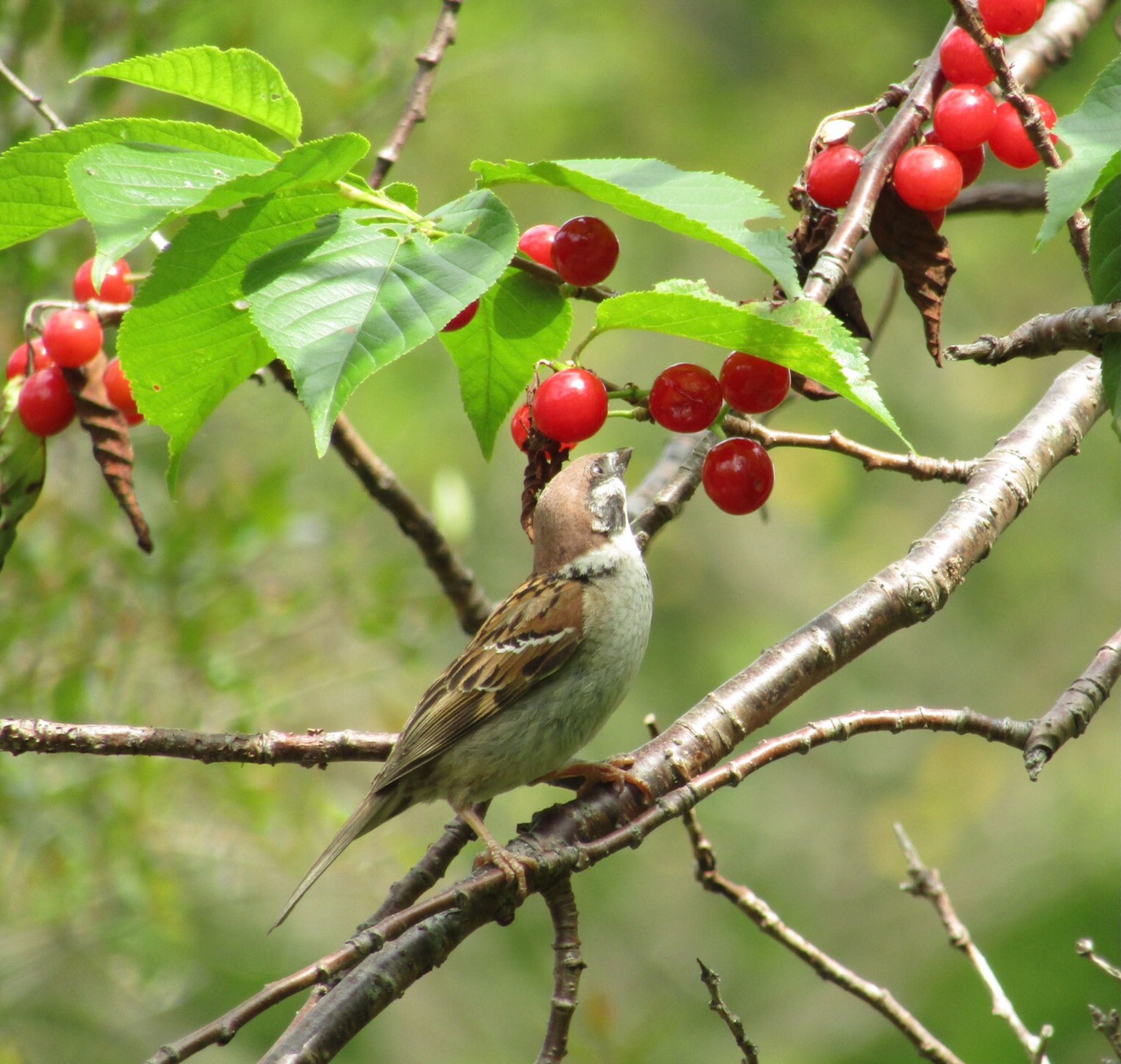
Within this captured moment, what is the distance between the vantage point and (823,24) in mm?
8133

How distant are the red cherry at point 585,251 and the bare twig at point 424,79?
1052mm

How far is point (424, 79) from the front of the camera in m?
2.86

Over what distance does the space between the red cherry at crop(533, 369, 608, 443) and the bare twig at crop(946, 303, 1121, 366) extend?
0.57 meters

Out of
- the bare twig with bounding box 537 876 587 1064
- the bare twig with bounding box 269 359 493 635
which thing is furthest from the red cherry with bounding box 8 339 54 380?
the bare twig with bounding box 537 876 587 1064

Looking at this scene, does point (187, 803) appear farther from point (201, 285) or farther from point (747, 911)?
point (201, 285)

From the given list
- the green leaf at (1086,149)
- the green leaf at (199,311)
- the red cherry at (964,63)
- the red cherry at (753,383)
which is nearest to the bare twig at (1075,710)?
the red cherry at (753,383)

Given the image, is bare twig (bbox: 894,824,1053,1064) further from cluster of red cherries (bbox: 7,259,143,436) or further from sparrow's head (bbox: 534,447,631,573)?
cluster of red cherries (bbox: 7,259,143,436)

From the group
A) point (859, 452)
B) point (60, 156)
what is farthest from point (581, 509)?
point (60, 156)

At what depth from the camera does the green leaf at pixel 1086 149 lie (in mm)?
1378

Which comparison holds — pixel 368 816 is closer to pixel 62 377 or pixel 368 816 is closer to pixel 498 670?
pixel 498 670

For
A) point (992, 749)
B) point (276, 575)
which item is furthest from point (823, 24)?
point (276, 575)

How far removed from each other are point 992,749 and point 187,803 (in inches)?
240

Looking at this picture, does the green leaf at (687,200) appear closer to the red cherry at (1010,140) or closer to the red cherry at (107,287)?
the red cherry at (1010,140)

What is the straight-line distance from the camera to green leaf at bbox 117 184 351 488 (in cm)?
165
